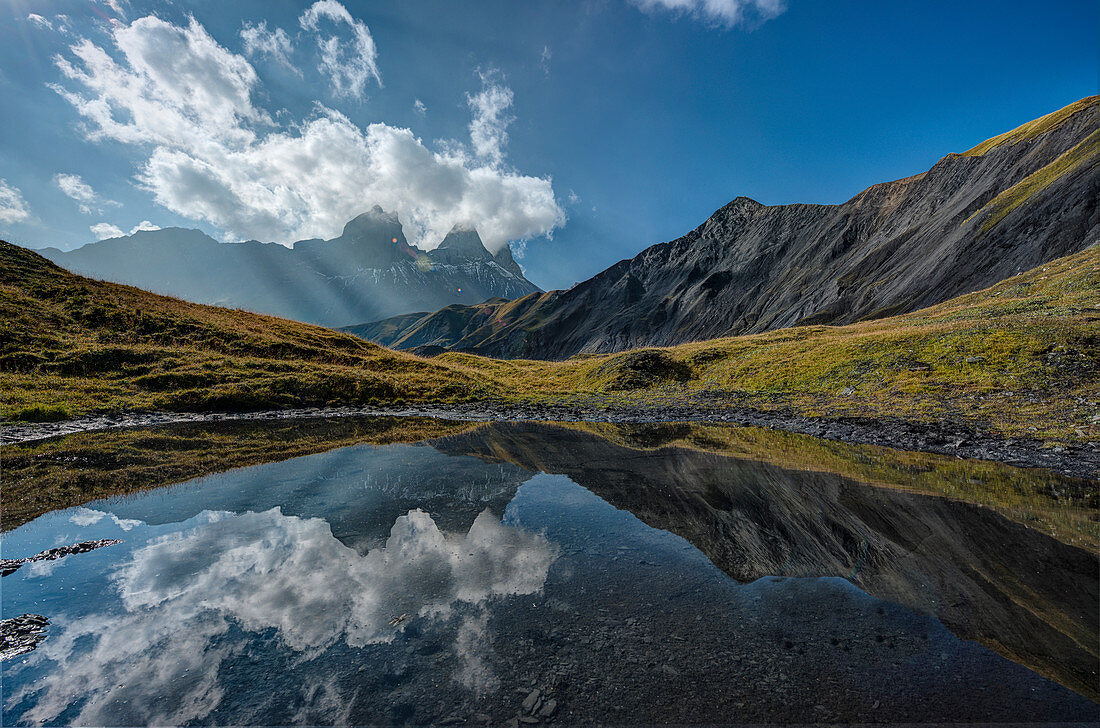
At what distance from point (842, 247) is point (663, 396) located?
131 meters

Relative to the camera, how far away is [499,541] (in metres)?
9.91

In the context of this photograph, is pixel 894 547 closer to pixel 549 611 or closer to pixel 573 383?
pixel 549 611

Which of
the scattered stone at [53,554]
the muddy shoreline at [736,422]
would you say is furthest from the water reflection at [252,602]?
the muddy shoreline at [736,422]

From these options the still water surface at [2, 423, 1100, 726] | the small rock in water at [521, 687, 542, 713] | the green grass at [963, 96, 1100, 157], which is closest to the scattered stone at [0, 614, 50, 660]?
the still water surface at [2, 423, 1100, 726]

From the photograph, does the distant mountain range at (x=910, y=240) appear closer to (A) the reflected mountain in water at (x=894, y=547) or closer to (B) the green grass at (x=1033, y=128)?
(B) the green grass at (x=1033, y=128)

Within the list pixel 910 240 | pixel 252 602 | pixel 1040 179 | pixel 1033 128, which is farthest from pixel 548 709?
pixel 1033 128

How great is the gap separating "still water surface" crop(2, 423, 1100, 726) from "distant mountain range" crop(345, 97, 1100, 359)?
3660 inches

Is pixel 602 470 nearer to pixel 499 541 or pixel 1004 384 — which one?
pixel 499 541

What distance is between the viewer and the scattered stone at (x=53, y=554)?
26.6 feet

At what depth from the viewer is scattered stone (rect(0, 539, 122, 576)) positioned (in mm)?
8094

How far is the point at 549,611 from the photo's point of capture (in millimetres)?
7156

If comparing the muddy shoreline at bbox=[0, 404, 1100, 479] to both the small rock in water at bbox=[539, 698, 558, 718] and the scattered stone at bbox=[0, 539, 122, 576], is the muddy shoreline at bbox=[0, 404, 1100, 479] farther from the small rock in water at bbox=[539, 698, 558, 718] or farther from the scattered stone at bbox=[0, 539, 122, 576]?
the small rock in water at bbox=[539, 698, 558, 718]

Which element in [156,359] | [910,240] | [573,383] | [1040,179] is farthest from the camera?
[910,240]

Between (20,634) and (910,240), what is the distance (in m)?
142
